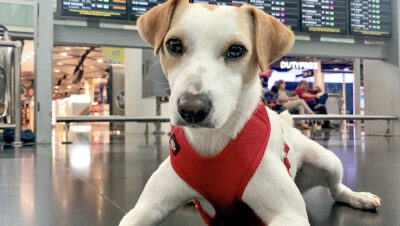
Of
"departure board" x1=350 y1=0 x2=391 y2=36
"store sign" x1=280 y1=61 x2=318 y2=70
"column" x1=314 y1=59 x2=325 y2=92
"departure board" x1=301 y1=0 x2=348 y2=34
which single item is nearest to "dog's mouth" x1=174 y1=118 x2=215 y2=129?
"departure board" x1=301 y1=0 x2=348 y2=34

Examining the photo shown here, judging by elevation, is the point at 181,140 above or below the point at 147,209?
above

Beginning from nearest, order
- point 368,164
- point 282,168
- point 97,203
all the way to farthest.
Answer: point 282,168
point 97,203
point 368,164

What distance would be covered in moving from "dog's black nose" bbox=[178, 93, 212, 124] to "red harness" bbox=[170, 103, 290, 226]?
0.19 m

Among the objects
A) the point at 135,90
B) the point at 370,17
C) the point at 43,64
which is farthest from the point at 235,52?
the point at 135,90

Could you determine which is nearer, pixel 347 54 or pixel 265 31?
pixel 265 31

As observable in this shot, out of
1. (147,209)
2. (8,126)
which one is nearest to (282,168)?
(147,209)

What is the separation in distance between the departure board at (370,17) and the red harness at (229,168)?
5662mm

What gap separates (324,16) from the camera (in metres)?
5.98

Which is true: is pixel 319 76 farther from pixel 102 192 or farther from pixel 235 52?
pixel 235 52

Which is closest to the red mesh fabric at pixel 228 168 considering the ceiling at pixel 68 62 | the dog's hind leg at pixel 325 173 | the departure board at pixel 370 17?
the dog's hind leg at pixel 325 173

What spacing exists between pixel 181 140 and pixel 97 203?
0.71 metres

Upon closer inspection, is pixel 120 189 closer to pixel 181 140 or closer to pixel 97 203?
pixel 97 203

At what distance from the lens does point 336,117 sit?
601cm

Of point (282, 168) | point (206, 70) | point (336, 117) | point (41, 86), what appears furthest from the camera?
point (336, 117)
